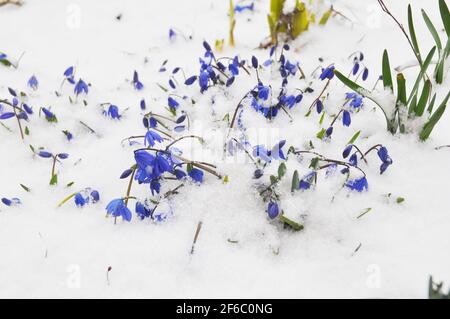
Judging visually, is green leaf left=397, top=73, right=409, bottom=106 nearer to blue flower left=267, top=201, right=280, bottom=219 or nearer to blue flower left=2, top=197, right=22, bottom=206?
blue flower left=267, top=201, right=280, bottom=219

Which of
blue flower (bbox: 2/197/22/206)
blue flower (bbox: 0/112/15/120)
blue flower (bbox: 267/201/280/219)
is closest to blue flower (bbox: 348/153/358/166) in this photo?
blue flower (bbox: 267/201/280/219)

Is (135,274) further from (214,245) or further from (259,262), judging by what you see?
(259,262)

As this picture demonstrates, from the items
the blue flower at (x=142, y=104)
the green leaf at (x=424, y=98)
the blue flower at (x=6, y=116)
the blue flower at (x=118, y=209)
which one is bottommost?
the blue flower at (x=118, y=209)

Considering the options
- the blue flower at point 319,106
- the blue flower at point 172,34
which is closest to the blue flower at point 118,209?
the blue flower at point 319,106

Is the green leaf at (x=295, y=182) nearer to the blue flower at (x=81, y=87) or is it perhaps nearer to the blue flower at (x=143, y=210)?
the blue flower at (x=143, y=210)

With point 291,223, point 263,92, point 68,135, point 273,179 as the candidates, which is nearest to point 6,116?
point 68,135

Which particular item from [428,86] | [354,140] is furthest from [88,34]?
[428,86]
